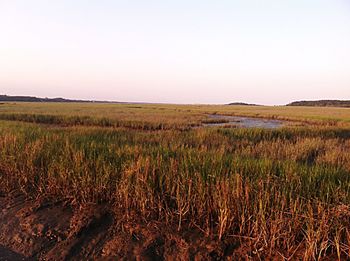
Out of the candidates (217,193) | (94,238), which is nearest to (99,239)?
(94,238)

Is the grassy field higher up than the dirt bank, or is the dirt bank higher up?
the grassy field

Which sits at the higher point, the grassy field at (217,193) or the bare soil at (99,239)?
the grassy field at (217,193)

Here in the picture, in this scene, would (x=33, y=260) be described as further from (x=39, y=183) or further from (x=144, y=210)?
(x=39, y=183)

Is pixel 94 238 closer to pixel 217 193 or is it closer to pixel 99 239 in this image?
pixel 99 239

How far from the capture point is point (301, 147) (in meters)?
9.84

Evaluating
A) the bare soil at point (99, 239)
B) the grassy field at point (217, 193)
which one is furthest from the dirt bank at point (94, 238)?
the grassy field at point (217, 193)

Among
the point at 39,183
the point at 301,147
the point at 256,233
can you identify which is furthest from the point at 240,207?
the point at 301,147

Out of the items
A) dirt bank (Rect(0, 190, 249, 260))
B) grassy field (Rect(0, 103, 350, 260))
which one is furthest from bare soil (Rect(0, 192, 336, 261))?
grassy field (Rect(0, 103, 350, 260))

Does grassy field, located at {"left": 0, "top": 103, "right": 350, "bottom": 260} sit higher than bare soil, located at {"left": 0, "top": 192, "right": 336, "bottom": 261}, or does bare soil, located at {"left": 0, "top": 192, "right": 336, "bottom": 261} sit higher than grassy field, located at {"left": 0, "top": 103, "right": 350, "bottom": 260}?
grassy field, located at {"left": 0, "top": 103, "right": 350, "bottom": 260}

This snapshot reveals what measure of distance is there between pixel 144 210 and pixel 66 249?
109cm

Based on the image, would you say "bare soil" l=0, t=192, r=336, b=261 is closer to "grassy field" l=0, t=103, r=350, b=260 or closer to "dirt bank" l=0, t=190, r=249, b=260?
"dirt bank" l=0, t=190, r=249, b=260

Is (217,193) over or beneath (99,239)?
over

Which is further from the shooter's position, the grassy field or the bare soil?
the bare soil

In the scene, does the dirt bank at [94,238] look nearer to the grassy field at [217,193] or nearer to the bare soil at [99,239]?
the bare soil at [99,239]
